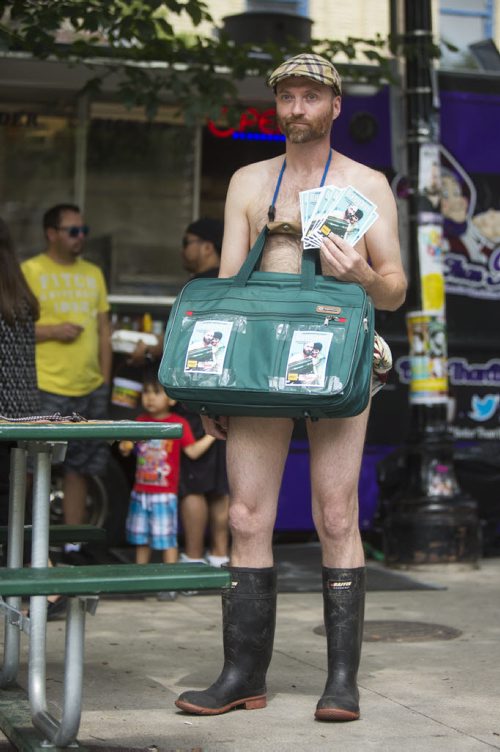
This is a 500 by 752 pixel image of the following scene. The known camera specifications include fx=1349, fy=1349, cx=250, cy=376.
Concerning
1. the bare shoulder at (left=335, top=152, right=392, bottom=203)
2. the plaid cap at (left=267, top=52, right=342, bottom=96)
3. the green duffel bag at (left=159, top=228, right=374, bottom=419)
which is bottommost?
the green duffel bag at (left=159, top=228, right=374, bottom=419)

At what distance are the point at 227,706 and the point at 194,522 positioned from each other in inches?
134

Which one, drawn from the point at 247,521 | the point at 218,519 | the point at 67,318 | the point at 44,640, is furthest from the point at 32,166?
the point at 44,640

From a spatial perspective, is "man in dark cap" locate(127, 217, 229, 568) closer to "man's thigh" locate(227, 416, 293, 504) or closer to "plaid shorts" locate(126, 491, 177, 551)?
"plaid shorts" locate(126, 491, 177, 551)

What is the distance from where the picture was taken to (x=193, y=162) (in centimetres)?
932

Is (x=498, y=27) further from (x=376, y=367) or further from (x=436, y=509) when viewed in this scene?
(x=376, y=367)

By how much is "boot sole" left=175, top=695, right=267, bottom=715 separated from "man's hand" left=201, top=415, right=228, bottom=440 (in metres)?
0.89

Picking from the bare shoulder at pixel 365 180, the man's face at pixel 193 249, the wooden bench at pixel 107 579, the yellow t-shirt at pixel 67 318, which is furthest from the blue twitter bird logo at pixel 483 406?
the wooden bench at pixel 107 579

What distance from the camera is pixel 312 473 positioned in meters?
4.55

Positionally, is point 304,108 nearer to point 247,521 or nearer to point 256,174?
point 256,174

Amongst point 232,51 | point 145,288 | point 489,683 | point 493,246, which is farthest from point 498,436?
point 489,683

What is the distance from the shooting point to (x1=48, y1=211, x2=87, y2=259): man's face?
800 centimetres

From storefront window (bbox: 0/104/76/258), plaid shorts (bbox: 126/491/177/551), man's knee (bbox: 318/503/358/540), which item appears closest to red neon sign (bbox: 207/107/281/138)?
storefront window (bbox: 0/104/76/258)

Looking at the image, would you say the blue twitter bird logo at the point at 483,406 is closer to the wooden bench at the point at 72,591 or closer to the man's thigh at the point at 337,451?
the man's thigh at the point at 337,451

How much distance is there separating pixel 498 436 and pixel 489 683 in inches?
180
